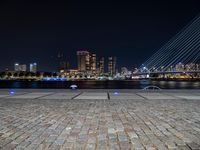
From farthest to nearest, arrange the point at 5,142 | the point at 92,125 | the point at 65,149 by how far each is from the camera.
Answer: the point at 92,125 < the point at 5,142 < the point at 65,149

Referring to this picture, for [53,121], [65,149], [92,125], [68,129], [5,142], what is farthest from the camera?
[53,121]

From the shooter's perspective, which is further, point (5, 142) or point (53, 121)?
point (53, 121)

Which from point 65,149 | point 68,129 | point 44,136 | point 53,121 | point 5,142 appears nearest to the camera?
point 65,149

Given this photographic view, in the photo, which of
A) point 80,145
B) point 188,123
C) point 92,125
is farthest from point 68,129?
point 188,123

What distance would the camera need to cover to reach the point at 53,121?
25.1 feet

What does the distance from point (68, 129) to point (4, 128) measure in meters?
1.36

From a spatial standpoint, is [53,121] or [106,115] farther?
[106,115]

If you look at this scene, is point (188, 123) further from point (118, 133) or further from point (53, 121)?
point (53, 121)

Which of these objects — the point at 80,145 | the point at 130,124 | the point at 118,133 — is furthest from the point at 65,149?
the point at 130,124

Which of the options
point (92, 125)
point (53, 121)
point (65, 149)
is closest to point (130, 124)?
point (92, 125)

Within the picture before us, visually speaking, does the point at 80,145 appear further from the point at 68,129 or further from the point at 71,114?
the point at 71,114

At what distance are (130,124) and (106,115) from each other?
1.53 meters

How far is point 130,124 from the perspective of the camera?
7.23 metres

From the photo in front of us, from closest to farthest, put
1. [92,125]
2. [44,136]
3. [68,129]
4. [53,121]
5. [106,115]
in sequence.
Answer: [44,136] < [68,129] < [92,125] < [53,121] < [106,115]
